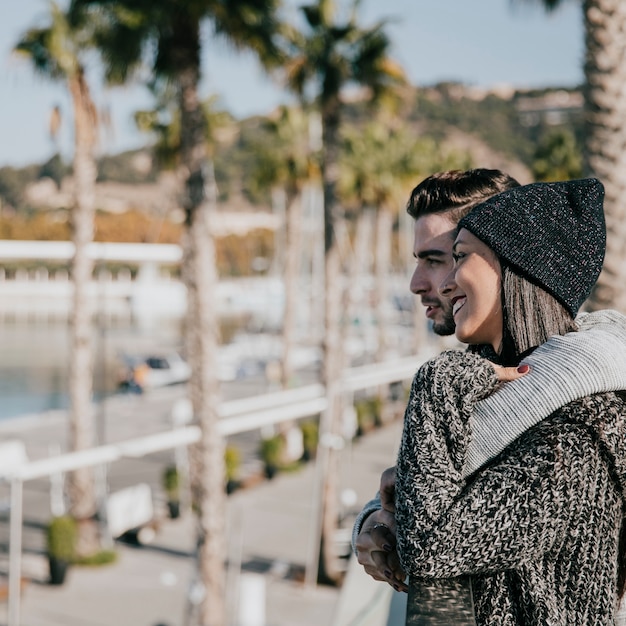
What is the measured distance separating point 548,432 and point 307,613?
12725 mm

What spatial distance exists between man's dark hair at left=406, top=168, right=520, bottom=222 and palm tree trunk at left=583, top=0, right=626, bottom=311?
13.2 feet

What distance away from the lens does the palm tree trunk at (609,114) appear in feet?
18.7

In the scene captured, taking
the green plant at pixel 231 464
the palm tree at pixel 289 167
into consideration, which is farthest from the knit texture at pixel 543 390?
the palm tree at pixel 289 167

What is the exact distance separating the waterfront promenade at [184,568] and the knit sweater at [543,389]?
7.66 metres

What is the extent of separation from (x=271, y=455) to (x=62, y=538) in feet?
26.7

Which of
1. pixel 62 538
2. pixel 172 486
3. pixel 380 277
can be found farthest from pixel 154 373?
pixel 62 538

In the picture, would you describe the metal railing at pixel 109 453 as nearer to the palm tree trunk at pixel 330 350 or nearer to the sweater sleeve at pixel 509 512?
the palm tree trunk at pixel 330 350

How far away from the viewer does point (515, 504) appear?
1.09 m

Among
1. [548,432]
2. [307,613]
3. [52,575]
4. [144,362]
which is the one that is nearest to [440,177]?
[548,432]

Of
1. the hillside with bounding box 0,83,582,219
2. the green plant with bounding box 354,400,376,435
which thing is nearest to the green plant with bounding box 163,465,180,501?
the green plant with bounding box 354,400,376,435

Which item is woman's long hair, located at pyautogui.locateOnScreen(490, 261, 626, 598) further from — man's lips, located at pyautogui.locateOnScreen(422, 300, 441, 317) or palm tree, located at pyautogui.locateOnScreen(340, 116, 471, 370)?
palm tree, located at pyautogui.locateOnScreen(340, 116, 471, 370)

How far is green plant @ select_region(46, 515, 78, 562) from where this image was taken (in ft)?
44.6

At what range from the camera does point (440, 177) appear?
1.90 m

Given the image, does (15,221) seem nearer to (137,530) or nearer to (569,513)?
(137,530)
